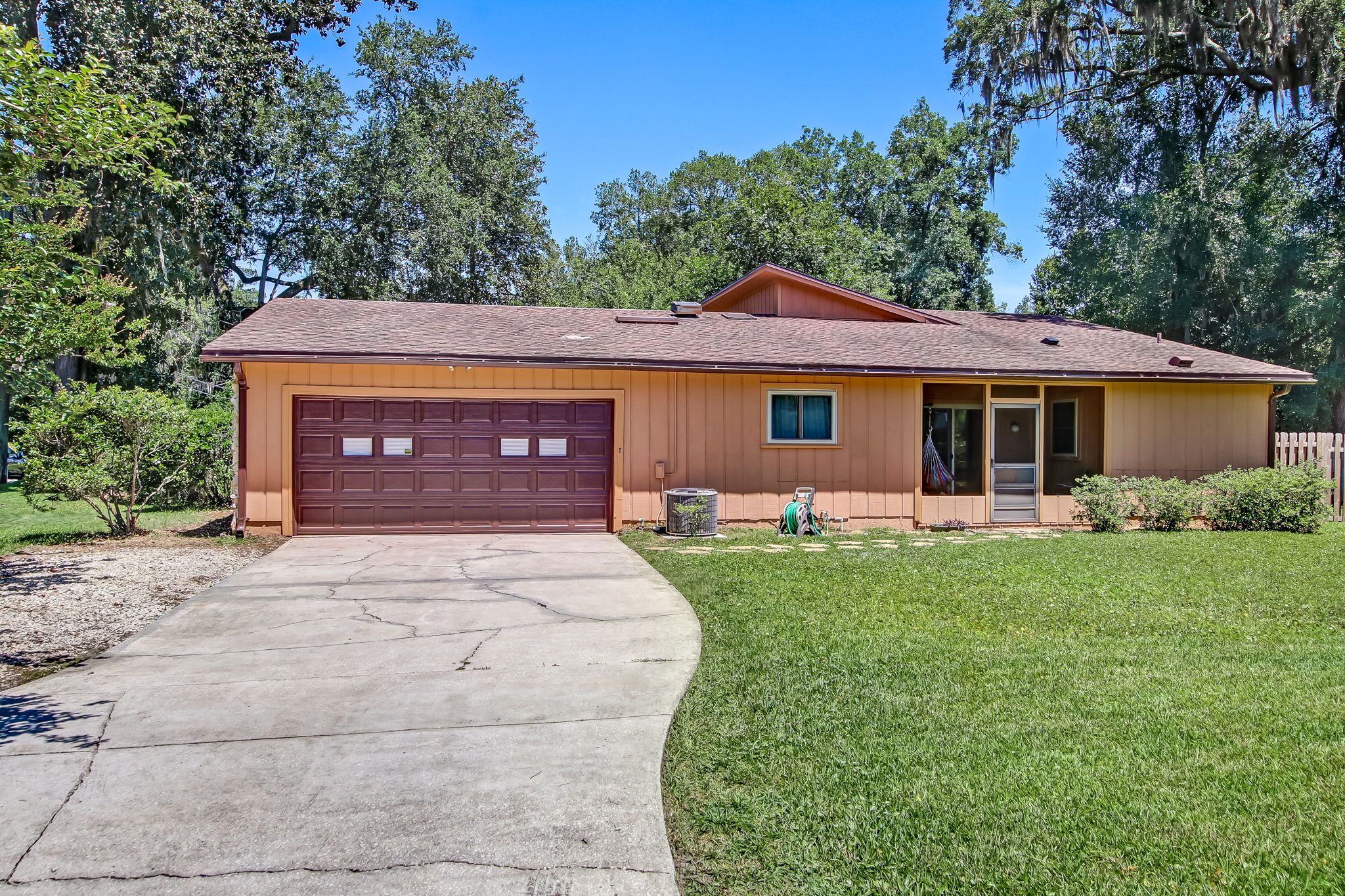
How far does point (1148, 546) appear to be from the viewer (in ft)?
34.0

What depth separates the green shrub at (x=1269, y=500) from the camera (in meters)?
12.1

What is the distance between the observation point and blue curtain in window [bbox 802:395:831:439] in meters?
12.8

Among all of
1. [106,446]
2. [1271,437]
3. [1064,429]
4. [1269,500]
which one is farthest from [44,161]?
[1271,437]

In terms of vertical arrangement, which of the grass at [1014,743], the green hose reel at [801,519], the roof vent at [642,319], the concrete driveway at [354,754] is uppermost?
the roof vent at [642,319]

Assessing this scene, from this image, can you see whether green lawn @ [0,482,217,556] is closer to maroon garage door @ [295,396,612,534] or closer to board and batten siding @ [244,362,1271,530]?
board and batten siding @ [244,362,1271,530]

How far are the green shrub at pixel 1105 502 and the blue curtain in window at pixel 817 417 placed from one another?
386 cm

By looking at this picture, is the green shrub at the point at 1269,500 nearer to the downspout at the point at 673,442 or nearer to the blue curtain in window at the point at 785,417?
the blue curtain in window at the point at 785,417

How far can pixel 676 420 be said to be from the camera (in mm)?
12484

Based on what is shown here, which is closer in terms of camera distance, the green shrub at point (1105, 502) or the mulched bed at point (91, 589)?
the mulched bed at point (91, 589)


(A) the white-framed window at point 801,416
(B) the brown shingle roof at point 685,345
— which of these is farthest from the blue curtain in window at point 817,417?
(B) the brown shingle roof at point 685,345

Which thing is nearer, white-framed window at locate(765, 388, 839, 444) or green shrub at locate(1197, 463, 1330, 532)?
green shrub at locate(1197, 463, 1330, 532)

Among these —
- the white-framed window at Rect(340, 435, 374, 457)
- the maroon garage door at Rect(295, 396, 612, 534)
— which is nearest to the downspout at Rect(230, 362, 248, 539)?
the maroon garage door at Rect(295, 396, 612, 534)

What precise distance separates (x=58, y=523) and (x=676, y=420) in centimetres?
1048

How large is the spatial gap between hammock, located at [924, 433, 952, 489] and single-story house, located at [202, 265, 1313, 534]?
23 millimetres
